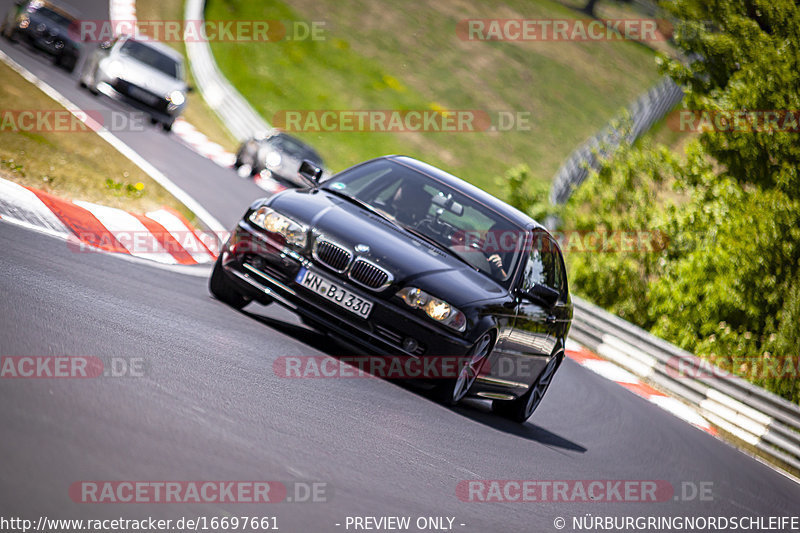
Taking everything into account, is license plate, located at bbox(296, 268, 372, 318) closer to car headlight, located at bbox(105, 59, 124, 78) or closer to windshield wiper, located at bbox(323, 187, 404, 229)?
windshield wiper, located at bbox(323, 187, 404, 229)

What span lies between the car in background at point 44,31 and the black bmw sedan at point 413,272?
16.4 metres

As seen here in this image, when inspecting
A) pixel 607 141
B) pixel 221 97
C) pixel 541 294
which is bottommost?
pixel 221 97

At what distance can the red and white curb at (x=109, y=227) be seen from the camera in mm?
8297

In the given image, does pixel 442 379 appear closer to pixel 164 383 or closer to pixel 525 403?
pixel 525 403

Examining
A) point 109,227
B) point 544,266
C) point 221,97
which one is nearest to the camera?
point 544,266

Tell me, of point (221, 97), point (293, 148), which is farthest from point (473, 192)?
point (221, 97)

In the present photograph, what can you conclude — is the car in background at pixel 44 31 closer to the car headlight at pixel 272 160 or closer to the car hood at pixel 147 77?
the car hood at pixel 147 77

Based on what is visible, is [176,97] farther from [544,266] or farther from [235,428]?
[235,428]

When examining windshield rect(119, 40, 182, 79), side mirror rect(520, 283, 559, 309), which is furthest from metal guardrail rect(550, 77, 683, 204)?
side mirror rect(520, 283, 559, 309)

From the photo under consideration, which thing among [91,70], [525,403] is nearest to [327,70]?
[91,70]

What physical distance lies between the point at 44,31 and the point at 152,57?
2.55m

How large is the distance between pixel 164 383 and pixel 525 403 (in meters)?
4.15

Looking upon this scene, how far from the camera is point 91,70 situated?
20406 mm

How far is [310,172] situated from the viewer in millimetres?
8242
